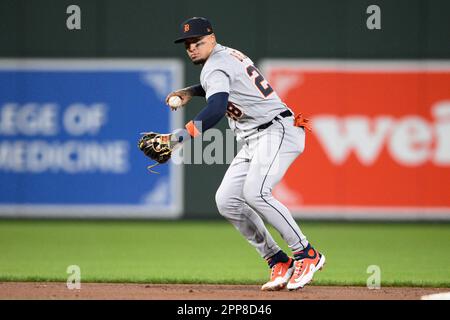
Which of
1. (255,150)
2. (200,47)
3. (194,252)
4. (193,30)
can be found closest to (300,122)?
(255,150)

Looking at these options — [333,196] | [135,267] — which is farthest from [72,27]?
[135,267]

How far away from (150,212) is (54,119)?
1721 mm

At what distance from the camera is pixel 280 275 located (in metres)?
6.48

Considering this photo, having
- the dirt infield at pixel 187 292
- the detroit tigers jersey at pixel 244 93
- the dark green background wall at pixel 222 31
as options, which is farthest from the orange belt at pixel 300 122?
the dark green background wall at pixel 222 31

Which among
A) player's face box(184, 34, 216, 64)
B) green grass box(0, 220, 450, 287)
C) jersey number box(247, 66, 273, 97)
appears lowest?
green grass box(0, 220, 450, 287)

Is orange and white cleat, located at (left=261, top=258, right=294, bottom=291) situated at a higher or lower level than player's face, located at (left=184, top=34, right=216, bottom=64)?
lower

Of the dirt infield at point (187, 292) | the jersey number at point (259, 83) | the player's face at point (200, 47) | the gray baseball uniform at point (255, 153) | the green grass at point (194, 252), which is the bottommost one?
the green grass at point (194, 252)

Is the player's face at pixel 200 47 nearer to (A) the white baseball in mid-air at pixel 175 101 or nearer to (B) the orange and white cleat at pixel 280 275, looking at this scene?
(A) the white baseball in mid-air at pixel 175 101

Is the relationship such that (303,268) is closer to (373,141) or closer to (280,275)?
(280,275)

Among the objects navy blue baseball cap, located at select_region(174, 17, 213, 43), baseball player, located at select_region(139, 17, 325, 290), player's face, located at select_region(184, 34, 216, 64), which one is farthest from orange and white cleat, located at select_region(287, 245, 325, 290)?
navy blue baseball cap, located at select_region(174, 17, 213, 43)

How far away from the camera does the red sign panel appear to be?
461 inches

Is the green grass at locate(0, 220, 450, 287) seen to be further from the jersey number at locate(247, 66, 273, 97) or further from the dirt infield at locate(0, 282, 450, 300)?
the jersey number at locate(247, 66, 273, 97)

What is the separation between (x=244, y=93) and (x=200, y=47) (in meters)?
0.44

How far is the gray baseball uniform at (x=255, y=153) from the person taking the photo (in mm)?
6277
